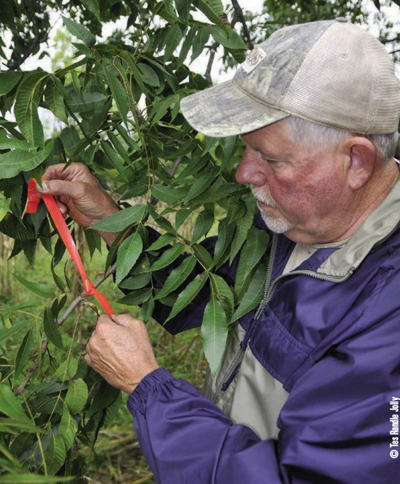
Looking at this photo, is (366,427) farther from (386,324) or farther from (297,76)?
(297,76)

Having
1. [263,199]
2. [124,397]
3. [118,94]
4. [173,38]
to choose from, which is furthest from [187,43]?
[124,397]

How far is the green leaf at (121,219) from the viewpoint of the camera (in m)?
1.16

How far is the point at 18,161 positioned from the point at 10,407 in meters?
0.41

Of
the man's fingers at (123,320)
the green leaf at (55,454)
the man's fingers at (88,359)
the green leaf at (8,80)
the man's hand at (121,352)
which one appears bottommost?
the green leaf at (55,454)

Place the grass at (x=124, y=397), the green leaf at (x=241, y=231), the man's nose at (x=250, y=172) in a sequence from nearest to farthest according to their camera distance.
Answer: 1. the man's nose at (x=250, y=172)
2. the green leaf at (x=241, y=231)
3. the grass at (x=124, y=397)

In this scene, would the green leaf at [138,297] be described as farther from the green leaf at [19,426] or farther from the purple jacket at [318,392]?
the green leaf at [19,426]

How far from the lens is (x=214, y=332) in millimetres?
1153

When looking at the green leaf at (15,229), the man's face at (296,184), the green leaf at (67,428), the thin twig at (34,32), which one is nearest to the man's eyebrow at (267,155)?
the man's face at (296,184)

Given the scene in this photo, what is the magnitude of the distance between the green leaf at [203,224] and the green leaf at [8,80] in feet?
1.50

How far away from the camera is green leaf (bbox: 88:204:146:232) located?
1164 mm

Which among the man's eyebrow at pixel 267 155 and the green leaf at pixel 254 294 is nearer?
the man's eyebrow at pixel 267 155

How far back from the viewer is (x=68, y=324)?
15.5 ft

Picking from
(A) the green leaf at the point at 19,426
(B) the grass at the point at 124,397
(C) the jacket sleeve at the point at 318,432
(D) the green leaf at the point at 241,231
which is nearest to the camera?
(A) the green leaf at the point at 19,426

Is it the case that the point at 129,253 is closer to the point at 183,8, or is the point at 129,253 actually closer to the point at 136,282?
the point at 136,282
